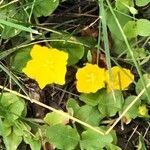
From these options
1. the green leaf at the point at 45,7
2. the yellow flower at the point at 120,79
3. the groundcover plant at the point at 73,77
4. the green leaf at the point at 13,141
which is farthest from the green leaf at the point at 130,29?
the green leaf at the point at 13,141

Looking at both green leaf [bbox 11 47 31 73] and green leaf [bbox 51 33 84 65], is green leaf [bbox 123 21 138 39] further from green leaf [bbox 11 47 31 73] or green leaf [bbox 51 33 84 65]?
green leaf [bbox 11 47 31 73]

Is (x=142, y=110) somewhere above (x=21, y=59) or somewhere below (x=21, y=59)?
below

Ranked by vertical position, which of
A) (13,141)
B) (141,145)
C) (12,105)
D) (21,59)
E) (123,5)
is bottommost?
(141,145)

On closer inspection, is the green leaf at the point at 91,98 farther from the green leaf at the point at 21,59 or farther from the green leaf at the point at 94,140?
the green leaf at the point at 21,59

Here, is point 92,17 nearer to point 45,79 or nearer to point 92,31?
point 92,31

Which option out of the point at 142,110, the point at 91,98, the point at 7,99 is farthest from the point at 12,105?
the point at 142,110

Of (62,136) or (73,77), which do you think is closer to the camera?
(62,136)

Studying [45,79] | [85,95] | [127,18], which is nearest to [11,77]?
[45,79]

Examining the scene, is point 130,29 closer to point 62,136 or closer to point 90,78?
point 90,78
